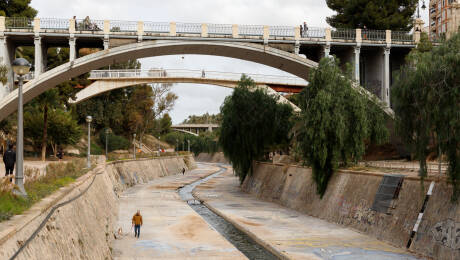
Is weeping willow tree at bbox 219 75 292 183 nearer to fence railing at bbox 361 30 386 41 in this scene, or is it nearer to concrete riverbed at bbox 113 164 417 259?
concrete riverbed at bbox 113 164 417 259

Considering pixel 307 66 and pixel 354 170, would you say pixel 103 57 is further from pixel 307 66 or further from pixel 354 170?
pixel 354 170

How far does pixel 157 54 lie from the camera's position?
40438 millimetres

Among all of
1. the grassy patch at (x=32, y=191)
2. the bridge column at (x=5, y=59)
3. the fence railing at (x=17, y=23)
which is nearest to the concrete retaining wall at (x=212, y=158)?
the fence railing at (x=17, y=23)

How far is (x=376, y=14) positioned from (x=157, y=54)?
23048mm

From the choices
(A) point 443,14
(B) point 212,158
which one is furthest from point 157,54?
(B) point 212,158

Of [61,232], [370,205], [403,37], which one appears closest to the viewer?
[61,232]

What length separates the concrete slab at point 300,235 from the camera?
1995 centimetres

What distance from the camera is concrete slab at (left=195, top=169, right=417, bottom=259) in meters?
20.0

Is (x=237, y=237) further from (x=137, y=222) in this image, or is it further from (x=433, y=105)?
(x=433, y=105)

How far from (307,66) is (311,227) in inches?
667

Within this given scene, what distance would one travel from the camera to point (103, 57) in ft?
121

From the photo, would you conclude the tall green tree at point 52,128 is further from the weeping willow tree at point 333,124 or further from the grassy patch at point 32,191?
the weeping willow tree at point 333,124

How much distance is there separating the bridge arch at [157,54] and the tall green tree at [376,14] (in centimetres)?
1106

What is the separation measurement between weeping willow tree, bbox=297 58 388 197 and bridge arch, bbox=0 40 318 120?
775 centimetres
